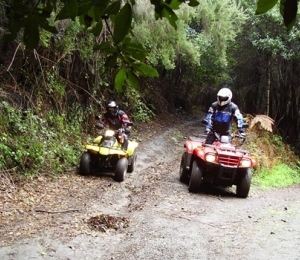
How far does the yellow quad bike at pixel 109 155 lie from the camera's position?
7.92 metres

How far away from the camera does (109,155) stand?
26.9ft

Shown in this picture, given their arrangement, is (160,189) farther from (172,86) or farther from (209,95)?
(209,95)

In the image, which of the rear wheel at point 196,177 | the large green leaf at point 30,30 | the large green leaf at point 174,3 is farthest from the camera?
the rear wheel at point 196,177

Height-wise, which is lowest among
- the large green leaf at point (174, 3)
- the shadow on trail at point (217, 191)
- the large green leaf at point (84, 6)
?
the shadow on trail at point (217, 191)

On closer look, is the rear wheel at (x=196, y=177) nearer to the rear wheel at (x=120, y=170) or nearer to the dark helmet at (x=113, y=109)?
the rear wheel at (x=120, y=170)

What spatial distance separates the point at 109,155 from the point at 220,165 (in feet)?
7.49

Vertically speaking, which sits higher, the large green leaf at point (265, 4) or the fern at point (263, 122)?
the large green leaf at point (265, 4)

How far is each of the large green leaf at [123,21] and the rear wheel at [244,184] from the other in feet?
21.2

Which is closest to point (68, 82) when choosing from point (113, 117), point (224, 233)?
point (113, 117)

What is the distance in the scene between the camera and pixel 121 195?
7.09 m

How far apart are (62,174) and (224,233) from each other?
3.65 metres

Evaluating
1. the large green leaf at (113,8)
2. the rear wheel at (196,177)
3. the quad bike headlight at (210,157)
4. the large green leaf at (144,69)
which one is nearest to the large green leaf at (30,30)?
the large green leaf at (113,8)

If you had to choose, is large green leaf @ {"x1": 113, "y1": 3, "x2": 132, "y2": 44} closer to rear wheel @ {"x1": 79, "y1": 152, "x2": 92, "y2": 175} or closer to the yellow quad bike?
the yellow quad bike

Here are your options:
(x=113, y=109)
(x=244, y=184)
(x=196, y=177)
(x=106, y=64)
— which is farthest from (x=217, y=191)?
(x=106, y=64)
